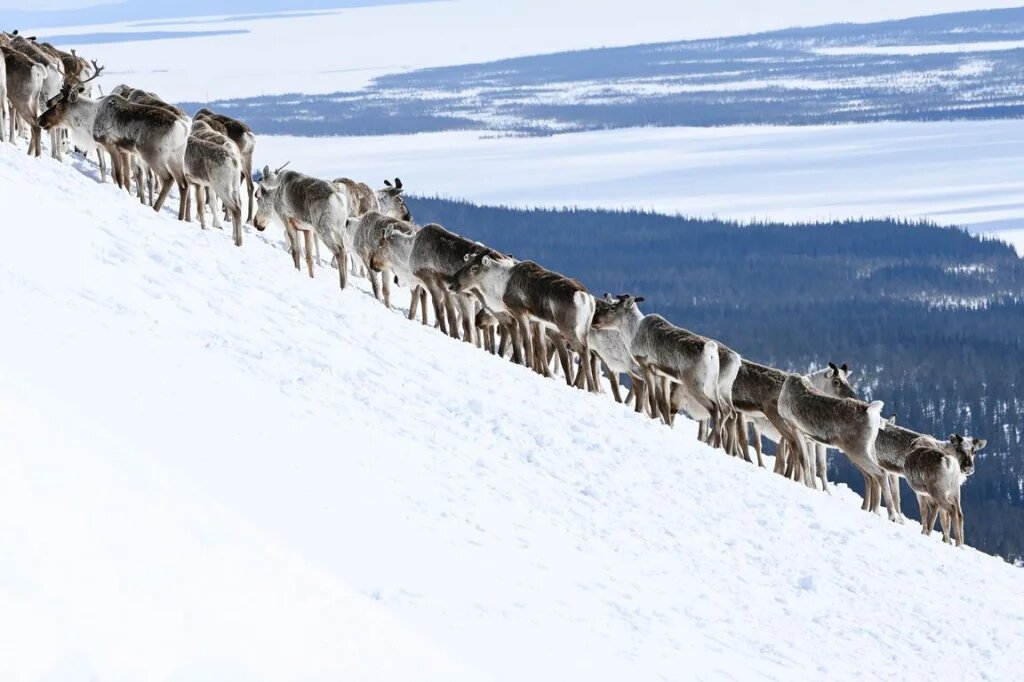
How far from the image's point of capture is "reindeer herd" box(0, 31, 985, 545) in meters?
21.1

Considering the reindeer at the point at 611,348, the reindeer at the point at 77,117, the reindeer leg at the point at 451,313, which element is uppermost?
the reindeer at the point at 77,117

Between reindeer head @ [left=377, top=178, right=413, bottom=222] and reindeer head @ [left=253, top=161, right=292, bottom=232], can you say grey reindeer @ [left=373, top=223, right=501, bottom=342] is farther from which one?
reindeer head @ [left=377, top=178, right=413, bottom=222]

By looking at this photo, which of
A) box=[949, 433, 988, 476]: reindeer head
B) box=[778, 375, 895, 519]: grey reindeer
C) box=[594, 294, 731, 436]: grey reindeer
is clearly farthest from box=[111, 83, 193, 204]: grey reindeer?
box=[949, 433, 988, 476]: reindeer head

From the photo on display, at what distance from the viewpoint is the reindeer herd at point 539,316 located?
69.2 feet

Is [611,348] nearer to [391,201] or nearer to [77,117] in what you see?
[391,201]

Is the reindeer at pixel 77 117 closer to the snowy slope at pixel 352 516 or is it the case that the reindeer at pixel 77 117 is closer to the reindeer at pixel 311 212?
the snowy slope at pixel 352 516

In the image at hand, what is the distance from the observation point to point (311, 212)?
22594 mm

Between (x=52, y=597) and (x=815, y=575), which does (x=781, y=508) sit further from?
(x=52, y=597)

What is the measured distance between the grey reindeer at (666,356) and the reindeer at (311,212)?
4.60 m

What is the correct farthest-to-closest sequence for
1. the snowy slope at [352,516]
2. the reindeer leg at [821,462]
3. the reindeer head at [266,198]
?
1. the reindeer head at [266,198]
2. the reindeer leg at [821,462]
3. the snowy slope at [352,516]

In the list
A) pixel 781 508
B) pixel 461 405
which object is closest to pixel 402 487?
pixel 461 405

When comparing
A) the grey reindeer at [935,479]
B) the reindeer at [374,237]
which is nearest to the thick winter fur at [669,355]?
the grey reindeer at [935,479]

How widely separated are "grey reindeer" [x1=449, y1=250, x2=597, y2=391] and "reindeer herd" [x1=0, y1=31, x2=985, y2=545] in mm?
23

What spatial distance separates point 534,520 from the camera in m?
12.7
